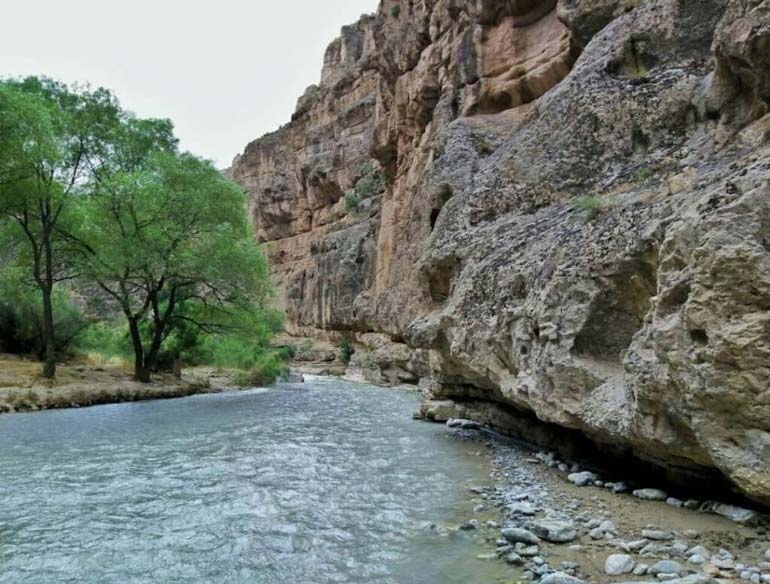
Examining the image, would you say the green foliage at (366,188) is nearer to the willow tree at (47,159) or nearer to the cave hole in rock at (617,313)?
the willow tree at (47,159)

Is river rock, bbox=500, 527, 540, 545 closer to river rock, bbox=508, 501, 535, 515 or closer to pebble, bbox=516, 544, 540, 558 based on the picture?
pebble, bbox=516, 544, 540, 558

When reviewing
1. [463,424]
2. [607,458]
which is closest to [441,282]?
[463,424]

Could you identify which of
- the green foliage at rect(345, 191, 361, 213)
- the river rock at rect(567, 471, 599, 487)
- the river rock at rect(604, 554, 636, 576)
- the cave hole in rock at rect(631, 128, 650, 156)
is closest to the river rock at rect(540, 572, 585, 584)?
the river rock at rect(604, 554, 636, 576)

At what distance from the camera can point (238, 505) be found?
21.2ft

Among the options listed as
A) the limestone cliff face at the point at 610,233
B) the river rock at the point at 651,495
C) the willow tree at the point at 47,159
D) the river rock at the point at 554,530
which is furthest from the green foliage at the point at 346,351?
the river rock at the point at 554,530

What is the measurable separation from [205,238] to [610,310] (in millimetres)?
18951

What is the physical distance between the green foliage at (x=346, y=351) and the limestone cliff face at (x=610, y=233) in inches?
793

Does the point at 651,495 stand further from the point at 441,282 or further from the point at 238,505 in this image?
the point at 441,282

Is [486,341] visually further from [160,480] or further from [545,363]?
[160,480]

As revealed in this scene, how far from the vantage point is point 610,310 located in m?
7.23

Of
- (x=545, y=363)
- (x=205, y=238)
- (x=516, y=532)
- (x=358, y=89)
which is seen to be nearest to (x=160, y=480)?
(x=516, y=532)

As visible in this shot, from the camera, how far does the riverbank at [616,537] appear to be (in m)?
4.15

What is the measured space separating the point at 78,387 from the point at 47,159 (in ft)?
27.5

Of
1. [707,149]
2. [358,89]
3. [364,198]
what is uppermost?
[358,89]
